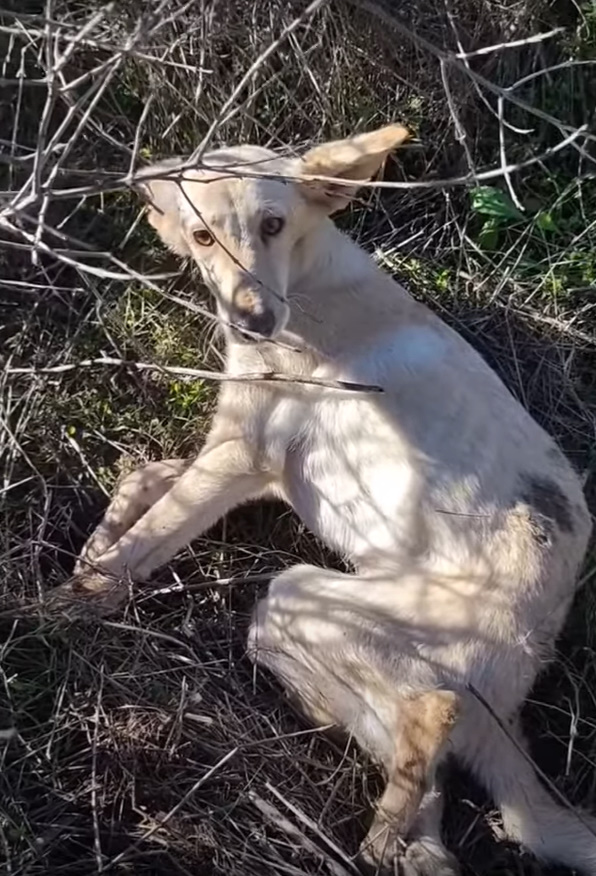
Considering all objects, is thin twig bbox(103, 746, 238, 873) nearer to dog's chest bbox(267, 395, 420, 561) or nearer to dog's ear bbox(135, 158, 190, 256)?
dog's chest bbox(267, 395, 420, 561)

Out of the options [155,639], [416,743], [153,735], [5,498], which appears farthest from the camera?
[5,498]

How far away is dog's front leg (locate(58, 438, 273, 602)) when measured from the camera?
133 inches

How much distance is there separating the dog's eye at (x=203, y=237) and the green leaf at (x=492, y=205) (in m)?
1.28

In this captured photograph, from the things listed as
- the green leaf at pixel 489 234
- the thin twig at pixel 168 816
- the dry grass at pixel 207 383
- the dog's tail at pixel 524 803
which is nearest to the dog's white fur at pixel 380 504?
the dog's tail at pixel 524 803

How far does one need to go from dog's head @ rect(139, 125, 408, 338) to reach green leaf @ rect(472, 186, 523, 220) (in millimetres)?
990

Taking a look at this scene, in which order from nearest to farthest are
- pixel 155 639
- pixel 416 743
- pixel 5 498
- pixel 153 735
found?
pixel 416 743 → pixel 153 735 → pixel 155 639 → pixel 5 498

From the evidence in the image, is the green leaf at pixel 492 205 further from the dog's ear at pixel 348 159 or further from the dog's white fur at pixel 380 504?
the dog's ear at pixel 348 159

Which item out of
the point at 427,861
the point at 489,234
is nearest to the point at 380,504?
the point at 427,861

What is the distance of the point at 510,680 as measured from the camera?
2953 millimetres

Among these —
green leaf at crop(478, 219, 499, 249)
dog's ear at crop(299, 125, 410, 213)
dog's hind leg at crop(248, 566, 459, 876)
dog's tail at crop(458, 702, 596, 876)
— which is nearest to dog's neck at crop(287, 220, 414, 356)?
dog's ear at crop(299, 125, 410, 213)

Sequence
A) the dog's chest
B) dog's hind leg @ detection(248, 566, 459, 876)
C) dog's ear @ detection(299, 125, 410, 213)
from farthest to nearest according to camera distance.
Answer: the dog's chest, dog's ear @ detection(299, 125, 410, 213), dog's hind leg @ detection(248, 566, 459, 876)

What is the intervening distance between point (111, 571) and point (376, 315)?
106 cm

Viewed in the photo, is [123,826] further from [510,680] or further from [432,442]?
[432,442]

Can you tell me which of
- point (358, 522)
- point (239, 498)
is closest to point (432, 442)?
point (358, 522)
